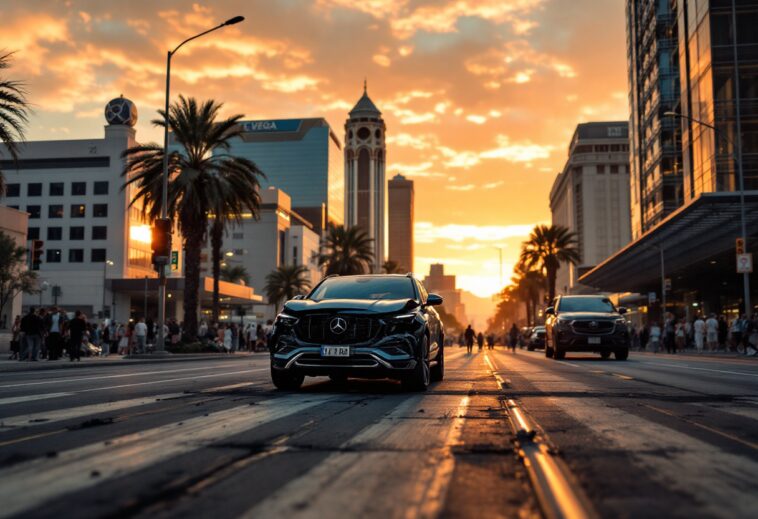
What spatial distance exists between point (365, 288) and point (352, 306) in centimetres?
137

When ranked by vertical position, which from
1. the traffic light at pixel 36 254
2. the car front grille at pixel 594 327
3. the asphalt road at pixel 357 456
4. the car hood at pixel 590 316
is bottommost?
the asphalt road at pixel 357 456

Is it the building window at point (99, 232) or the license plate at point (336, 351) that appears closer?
the license plate at point (336, 351)

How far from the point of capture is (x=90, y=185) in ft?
297

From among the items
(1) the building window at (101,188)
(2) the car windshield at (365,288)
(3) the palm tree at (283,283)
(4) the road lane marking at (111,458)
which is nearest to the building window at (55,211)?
(1) the building window at (101,188)

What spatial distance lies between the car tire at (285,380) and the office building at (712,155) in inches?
1118

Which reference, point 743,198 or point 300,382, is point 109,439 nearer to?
point 300,382

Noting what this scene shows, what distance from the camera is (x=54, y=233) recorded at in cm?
9044

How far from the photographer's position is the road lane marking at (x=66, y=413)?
6.15 metres

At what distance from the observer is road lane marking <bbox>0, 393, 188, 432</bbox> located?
6.15 m

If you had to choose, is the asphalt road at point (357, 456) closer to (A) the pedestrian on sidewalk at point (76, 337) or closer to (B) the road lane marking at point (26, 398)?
(B) the road lane marking at point (26, 398)

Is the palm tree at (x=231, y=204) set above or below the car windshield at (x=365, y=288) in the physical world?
above

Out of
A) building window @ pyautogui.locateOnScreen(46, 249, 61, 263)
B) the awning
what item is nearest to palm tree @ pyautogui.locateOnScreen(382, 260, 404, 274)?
the awning

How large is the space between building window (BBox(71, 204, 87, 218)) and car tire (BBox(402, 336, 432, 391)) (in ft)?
289

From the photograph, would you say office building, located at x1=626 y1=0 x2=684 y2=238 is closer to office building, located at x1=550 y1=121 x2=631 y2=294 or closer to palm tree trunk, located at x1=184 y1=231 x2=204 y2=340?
palm tree trunk, located at x1=184 y1=231 x2=204 y2=340
